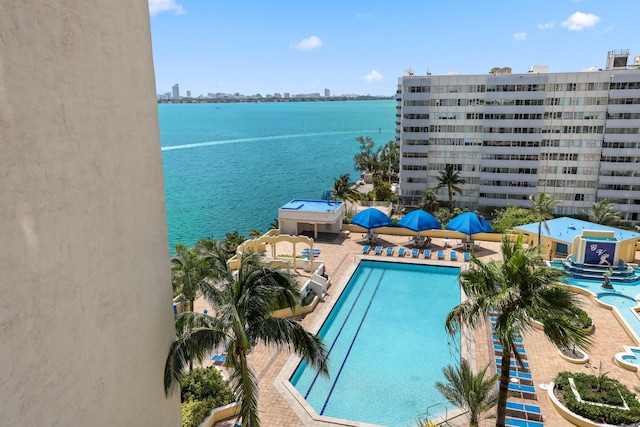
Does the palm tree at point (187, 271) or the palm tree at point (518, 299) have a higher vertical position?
the palm tree at point (518, 299)

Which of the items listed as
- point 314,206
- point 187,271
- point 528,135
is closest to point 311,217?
point 314,206

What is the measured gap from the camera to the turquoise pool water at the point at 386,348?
17.0 metres

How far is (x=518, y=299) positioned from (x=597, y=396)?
793cm

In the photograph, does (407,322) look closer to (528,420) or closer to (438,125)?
(528,420)

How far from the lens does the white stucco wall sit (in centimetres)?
611

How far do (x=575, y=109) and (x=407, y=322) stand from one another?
35.2 m

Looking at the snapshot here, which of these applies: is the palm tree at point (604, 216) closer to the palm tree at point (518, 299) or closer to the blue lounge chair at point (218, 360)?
the palm tree at point (518, 299)

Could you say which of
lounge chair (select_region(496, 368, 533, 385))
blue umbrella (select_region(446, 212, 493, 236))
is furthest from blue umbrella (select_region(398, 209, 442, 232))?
lounge chair (select_region(496, 368, 533, 385))

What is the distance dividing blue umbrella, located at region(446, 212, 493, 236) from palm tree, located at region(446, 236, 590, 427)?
22106 millimetres

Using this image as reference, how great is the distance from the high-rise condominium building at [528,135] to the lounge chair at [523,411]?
37.7 m

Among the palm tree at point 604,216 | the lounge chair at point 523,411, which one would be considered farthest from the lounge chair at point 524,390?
the palm tree at point 604,216

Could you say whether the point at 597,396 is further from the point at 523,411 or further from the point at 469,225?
the point at 469,225

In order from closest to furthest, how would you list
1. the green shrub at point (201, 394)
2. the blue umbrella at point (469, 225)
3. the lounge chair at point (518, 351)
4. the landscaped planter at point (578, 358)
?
the green shrub at point (201, 394) → the landscaped planter at point (578, 358) → the lounge chair at point (518, 351) → the blue umbrella at point (469, 225)

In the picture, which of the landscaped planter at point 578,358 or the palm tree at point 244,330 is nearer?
the palm tree at point 244,330
